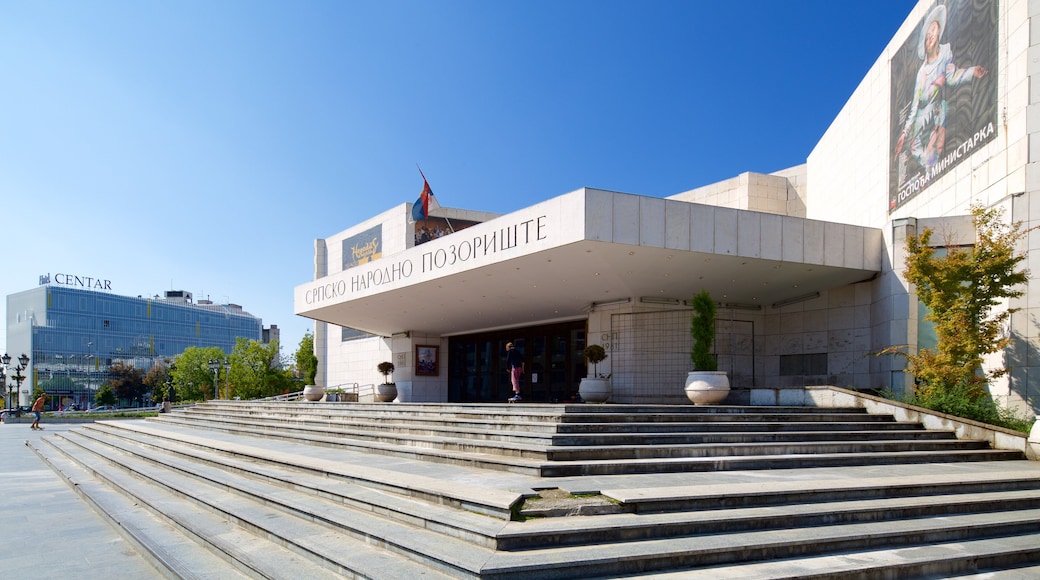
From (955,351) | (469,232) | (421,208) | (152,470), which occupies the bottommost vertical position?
(152,470)

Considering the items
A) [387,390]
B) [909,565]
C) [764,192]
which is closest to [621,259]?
[909,565]

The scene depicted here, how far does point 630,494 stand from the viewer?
6297 millimetres

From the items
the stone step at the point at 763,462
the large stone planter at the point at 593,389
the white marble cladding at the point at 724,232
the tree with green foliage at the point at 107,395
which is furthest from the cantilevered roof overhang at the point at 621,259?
the tree with green foliage at the point at 107,395

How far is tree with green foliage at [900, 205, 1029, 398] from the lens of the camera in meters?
11.7

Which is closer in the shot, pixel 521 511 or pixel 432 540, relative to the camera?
pixel 432 540

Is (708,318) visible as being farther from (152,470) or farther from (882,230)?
(152,470)

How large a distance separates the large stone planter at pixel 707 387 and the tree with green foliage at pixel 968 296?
3675 millimetres

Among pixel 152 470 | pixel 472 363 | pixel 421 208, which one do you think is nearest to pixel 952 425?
pixel 152 470

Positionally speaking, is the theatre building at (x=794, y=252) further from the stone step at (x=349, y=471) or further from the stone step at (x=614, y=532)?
the stone step at (x=614, y=532)

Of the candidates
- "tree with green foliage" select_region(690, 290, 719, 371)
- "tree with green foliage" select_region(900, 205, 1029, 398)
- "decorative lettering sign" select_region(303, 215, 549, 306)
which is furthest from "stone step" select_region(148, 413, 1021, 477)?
"decorative lettering sign" select_region(303, 215, 549, 306)

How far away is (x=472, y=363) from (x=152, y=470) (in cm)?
1795

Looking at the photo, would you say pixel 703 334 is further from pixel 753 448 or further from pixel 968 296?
pixel 968 296

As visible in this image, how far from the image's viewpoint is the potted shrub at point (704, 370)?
13125mm

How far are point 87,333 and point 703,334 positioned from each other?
113357 millimetres
